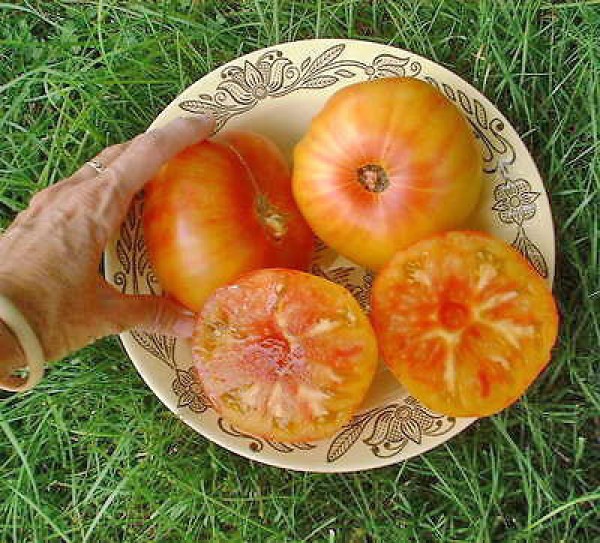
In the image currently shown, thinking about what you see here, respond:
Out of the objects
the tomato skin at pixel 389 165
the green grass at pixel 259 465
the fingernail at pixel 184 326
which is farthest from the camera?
the green grass at pixel 259 465

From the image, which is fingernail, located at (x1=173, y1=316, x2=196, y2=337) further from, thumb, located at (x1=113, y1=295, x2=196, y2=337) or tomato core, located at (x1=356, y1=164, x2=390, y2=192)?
tomato core, located at (x1=356, y1=164, x2=390, y2=192)

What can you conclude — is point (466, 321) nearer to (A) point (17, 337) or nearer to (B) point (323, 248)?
(B) point (323, 248)

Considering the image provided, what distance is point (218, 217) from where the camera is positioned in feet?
3.92

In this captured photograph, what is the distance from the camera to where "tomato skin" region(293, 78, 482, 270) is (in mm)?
1152

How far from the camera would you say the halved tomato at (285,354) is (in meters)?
1.15

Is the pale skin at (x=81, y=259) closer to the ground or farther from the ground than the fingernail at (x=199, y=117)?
closer to the ground

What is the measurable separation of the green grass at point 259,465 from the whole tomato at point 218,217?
0.29m

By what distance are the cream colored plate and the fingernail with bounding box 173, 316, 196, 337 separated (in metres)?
0.03

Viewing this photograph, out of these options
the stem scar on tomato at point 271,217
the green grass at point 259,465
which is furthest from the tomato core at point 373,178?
the green grass at point 259,465

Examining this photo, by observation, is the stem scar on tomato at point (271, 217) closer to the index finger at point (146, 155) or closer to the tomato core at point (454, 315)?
the index finger at point (146, 155)

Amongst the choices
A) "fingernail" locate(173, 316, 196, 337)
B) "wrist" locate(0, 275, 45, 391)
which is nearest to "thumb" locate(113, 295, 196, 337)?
"fingernail" locate(173, 316, 196, 337)

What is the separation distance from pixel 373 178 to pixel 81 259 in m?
0.41

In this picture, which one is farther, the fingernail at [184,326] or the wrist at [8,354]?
the fingernail at [184,326]

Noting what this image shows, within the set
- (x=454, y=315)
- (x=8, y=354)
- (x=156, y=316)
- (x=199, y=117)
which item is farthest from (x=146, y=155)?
(x=454, y=315)
